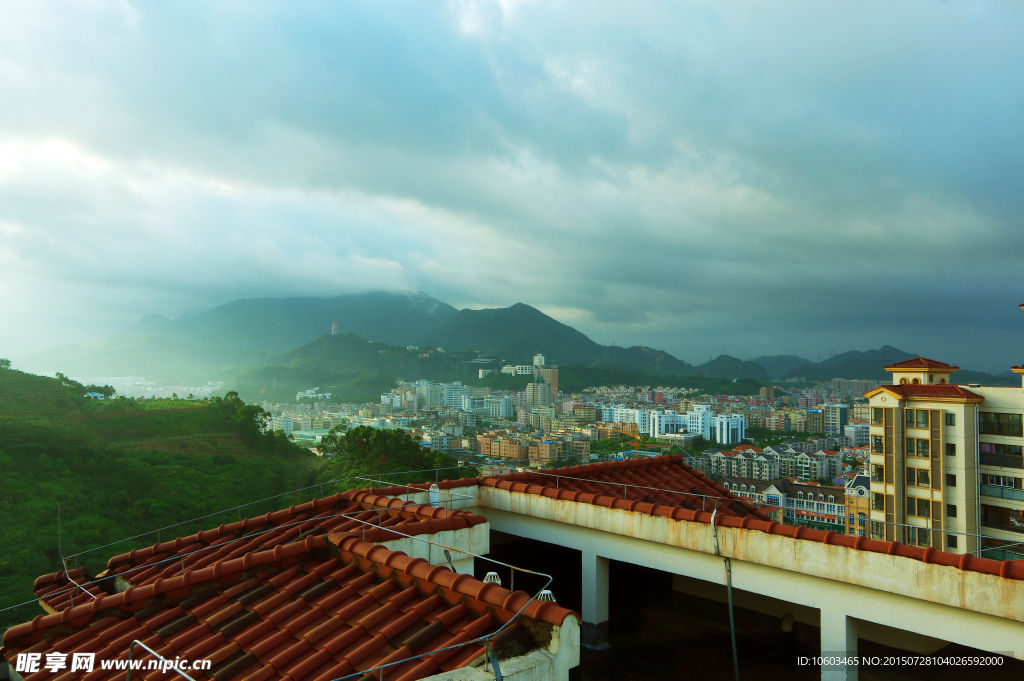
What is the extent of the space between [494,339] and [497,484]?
18751 cm

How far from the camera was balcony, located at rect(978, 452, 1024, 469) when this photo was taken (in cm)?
2800

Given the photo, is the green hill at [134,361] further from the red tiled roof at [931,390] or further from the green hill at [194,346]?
the red tiled roof at [931,390]

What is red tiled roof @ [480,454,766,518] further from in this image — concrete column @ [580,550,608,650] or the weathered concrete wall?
the weathered concrete wall

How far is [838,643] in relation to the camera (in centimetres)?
424

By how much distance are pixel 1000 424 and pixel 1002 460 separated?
175 cm

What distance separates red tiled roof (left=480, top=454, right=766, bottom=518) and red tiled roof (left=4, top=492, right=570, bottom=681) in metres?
1.30

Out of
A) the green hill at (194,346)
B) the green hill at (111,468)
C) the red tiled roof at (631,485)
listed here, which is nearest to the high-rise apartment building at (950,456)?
the red tiled roof at (631,485)

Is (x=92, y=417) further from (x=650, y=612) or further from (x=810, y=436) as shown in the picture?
(x=810, y=436)

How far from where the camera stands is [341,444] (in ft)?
164

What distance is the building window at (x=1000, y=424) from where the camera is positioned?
28062 mm

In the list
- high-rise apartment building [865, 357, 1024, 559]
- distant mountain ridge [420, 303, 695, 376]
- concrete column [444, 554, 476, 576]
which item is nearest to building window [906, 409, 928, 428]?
high-rise apartment building [865, 357, 1024, 559]

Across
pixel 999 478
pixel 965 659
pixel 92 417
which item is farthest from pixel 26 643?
pixel 92 417

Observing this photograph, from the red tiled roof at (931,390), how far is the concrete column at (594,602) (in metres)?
30.6

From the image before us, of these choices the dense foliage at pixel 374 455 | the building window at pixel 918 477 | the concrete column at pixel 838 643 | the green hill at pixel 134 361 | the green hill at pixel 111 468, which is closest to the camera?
the concrete column at pixel 838 643
